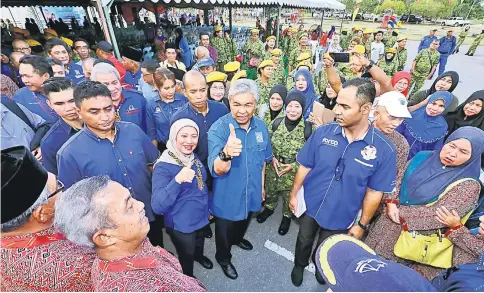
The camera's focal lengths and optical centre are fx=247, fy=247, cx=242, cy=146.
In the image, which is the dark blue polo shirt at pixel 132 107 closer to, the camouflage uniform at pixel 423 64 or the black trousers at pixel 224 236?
the black trousers at pixel 224 236

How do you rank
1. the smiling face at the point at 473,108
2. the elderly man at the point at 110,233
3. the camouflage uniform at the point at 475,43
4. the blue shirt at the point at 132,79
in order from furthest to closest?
the camouflage uniform at the point at 475,43 < the blue shirt at the point at 132,79 < the smiling face at the point at 473,108 < the elderly man at the point at 110,233

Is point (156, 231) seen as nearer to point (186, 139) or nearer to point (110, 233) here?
point (186, 139)

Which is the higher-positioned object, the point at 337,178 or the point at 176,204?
the point at 337,178

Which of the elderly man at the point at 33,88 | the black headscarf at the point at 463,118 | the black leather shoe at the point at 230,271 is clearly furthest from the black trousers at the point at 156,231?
the black headscarf at the point at 463,118

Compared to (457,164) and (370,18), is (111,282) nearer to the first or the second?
(457,164)

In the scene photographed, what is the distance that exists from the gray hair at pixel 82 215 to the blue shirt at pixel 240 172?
111 centimetres

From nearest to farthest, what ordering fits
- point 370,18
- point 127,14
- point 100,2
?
point 100,2, point 127,14, point 370,18

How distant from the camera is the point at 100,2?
5.17m

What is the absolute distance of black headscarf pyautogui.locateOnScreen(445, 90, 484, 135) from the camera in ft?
11.0

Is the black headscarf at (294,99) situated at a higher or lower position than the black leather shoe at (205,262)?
higher

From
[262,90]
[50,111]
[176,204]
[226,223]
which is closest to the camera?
[176,204]

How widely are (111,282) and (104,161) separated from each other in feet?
4.04

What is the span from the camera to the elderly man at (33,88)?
2.99 m

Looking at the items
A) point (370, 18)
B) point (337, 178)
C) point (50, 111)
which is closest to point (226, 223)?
point (337, 178)
